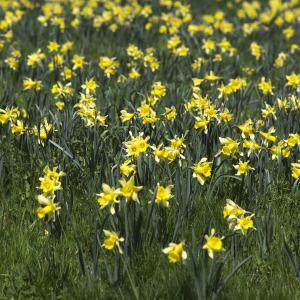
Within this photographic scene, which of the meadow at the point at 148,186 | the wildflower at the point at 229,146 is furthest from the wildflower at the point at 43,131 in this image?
the wildflower at the point at 229,146

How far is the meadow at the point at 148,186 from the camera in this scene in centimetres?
280

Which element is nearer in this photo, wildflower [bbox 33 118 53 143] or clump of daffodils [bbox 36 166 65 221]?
clump of daffodils [bbox 36 166 65 221]

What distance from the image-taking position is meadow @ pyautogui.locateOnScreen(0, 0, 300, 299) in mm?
2801


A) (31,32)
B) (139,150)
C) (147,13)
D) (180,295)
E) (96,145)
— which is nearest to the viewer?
(180,295)

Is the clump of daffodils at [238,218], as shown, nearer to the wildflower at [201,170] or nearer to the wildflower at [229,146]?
the wildflower at [201,170]

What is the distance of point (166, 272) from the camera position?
111 inches

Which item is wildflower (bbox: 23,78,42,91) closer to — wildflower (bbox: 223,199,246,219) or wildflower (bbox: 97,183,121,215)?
wildflower (bbox: 97,183,121,215)

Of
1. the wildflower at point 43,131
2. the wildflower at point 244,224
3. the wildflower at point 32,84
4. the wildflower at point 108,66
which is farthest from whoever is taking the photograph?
the wildflower at point 108,66

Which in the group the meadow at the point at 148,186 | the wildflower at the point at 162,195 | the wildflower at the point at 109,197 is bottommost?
the meadow at the point at 148,186

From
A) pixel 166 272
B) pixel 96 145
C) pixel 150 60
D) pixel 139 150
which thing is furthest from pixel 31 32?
pixel 166 272

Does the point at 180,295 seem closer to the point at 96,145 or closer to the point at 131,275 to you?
the point at 131,275

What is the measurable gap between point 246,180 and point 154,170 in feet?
1.82

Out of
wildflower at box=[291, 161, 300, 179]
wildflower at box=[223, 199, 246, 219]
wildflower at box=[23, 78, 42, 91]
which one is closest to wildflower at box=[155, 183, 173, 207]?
wildflower at box=[223, 199, 246, 219]

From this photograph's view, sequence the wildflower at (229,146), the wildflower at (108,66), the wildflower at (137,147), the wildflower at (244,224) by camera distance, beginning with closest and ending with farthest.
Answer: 1. the wildflower at (244,224)
2. the wildflower at (137,147)
3. the wildflower at (229,146)
4. the wildflower at (108,66)
